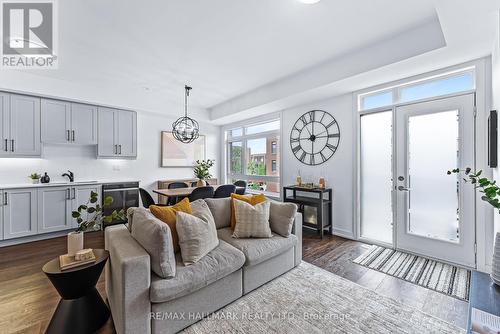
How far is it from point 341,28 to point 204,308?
316cm

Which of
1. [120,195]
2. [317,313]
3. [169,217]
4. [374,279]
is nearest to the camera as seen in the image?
[317,313]

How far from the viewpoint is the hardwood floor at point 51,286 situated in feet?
6.04

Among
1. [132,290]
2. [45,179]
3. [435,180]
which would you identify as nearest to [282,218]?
[132,290]

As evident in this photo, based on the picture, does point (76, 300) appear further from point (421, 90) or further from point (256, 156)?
point (256, 156)

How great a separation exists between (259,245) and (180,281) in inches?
34.8

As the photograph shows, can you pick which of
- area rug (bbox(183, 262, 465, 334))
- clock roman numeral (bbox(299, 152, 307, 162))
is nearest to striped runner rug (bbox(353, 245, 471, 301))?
area rug (bbox(183, 262, 465, 334))

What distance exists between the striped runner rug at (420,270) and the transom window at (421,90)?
7.13ft

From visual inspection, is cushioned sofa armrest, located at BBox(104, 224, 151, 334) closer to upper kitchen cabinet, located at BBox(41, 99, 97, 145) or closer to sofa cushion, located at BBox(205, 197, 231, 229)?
sofa cushion, located at BBox(205, 197, 231, 229)

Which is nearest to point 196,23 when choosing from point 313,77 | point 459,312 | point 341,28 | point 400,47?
point 341,28

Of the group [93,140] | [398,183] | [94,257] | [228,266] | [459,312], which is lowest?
[459,312]

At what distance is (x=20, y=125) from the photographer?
3650 mm

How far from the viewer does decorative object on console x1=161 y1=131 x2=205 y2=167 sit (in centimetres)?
557

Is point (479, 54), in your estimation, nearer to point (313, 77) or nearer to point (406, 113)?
point (406, 113)

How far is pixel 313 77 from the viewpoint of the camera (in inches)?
139
